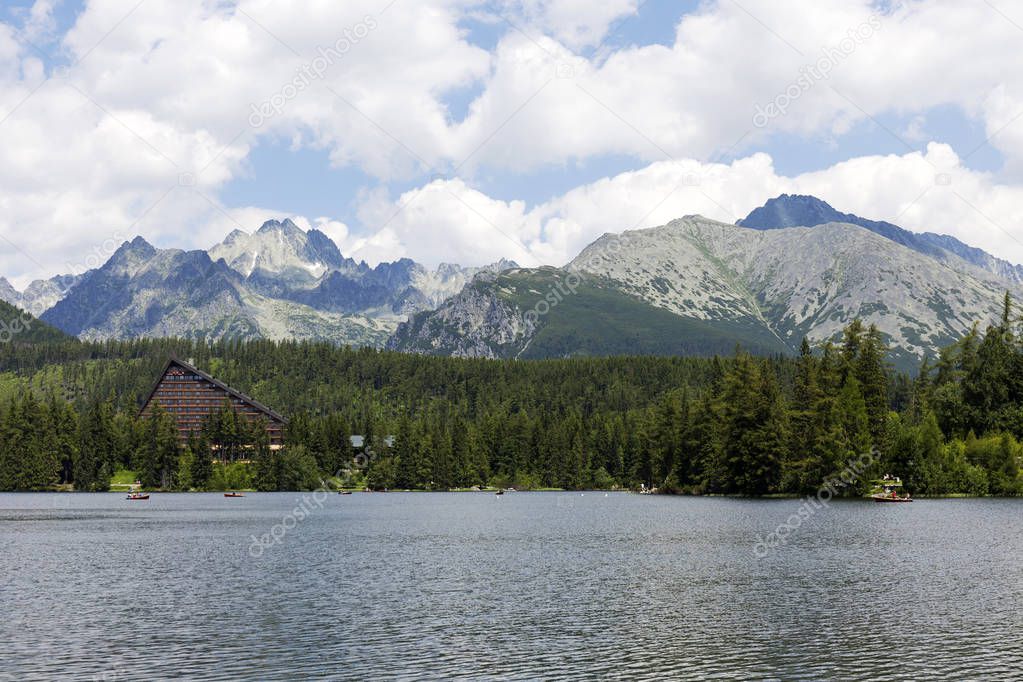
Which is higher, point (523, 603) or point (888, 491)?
point (888, 491)

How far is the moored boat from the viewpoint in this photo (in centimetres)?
16712

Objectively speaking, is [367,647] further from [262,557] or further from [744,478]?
[744,478]

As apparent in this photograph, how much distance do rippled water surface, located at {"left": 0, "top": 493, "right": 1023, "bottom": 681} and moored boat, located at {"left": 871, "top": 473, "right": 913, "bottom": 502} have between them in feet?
126

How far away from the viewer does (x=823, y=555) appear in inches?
3632

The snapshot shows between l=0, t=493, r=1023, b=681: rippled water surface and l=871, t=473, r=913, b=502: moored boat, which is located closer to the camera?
l=0, t=493, r=1023, b=681: rippled water surface

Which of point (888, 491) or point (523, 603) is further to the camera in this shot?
point (888, 491)

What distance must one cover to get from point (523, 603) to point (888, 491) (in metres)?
133

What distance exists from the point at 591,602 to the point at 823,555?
3433 centimetres

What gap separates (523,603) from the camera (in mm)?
67000

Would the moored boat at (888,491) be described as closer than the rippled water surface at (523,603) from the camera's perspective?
No

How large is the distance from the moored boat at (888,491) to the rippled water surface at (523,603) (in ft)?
126

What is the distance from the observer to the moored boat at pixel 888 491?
167m

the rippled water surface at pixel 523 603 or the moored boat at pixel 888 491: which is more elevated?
the moored boat at pixel 888 491

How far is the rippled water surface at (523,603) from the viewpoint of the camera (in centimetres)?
4853
